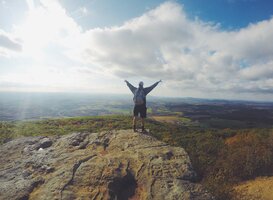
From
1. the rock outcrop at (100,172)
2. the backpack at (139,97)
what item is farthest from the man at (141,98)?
the rock outcrop at (100,172)

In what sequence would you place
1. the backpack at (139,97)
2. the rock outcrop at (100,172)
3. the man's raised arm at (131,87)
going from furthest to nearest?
the man's raised arm at (131,87)
the backpack at (139,97)
the rock outcrop at (100,172)

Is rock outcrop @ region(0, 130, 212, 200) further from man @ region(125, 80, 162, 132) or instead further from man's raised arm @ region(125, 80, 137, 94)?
man's raised arm @ region(125, 80, 137, 94)

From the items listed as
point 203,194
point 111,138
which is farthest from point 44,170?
point 203,194

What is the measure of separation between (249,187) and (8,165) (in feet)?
35.8

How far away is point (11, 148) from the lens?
33.4 feet

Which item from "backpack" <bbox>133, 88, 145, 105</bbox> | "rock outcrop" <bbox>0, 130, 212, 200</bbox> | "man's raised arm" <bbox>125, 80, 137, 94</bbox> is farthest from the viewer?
"man's raised arm" <bbox>125, 80, 137, 94</bbox>

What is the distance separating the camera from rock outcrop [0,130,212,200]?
6.20m

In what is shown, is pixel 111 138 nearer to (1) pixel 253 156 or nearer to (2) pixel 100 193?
(2) pixel 100 193

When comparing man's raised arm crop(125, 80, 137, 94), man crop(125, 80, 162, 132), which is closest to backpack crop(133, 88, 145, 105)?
man crop(125, 80, 162, 132)

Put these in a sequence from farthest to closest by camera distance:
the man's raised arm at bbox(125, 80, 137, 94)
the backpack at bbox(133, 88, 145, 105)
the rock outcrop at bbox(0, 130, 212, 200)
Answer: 1. the man's raised arm at bbox(125, 80, 137, 94)
2. the backpack at bbox(133, 88, 145, 105)
3. the rock outcrop at bbox(0, 130, 212, 200)

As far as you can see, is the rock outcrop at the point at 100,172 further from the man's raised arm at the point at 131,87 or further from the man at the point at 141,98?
the man's raised arm at the point at 131,87

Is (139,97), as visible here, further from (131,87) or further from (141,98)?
(131,87)

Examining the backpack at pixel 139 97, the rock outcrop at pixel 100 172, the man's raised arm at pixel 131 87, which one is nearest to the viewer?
the rock outcrop at pixel 100 172

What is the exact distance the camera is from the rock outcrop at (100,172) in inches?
244
